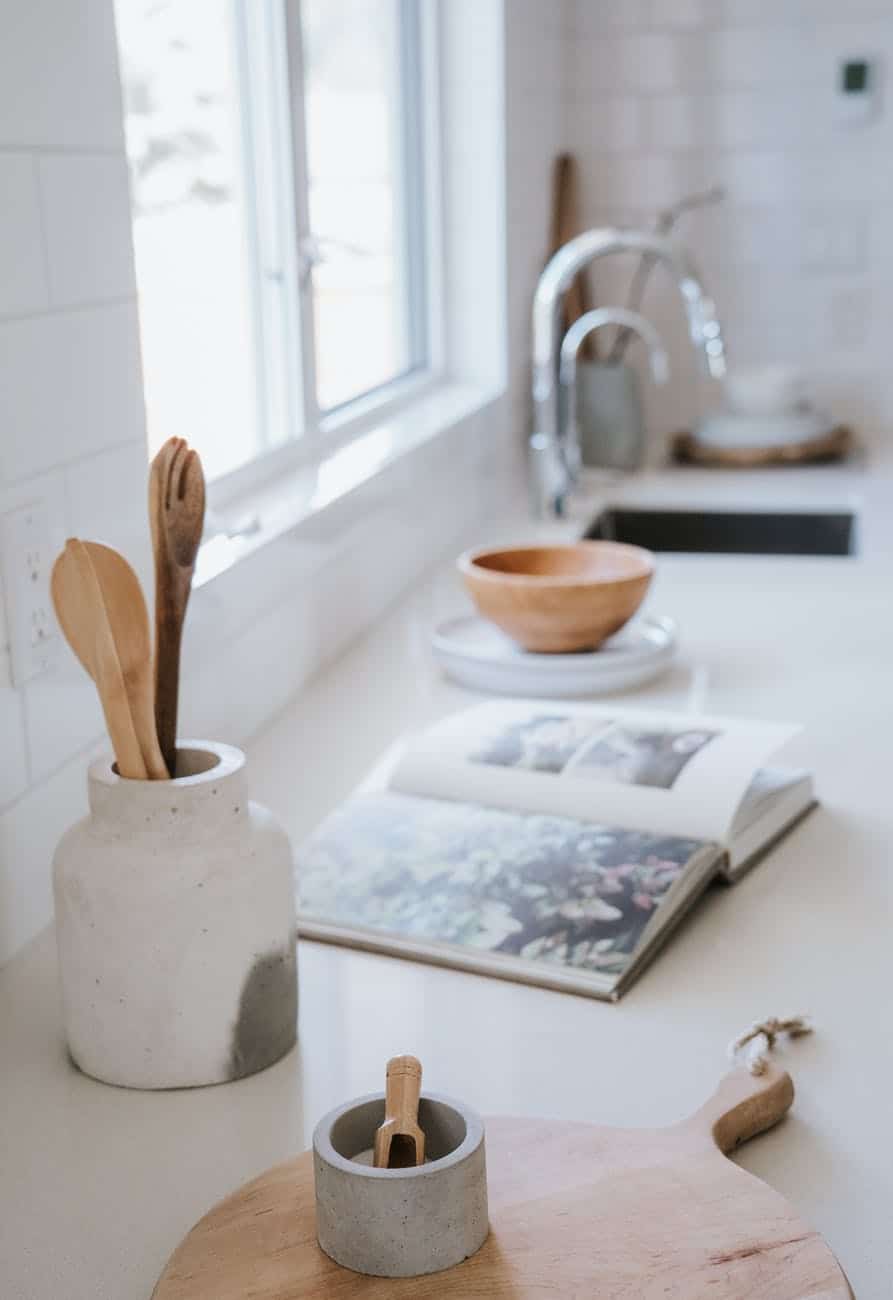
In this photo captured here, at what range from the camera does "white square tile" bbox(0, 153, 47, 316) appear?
0.92m

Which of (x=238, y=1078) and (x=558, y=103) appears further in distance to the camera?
(x=558, y=103)

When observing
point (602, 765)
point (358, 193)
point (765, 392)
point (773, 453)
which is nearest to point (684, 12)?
point (765, 392)

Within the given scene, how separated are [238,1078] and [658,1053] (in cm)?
23

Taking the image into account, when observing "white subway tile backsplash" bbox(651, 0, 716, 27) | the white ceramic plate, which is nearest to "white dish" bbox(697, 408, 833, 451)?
"white subway tile backsplash" bbox(651, 0, 716, 27)

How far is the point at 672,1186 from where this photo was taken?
0.68 meters

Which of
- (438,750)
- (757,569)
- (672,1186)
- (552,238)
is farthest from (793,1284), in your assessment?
(552,238)

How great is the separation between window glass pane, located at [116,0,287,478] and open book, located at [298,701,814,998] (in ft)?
1.54

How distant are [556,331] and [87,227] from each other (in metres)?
1.24

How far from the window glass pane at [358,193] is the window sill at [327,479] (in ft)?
0.26

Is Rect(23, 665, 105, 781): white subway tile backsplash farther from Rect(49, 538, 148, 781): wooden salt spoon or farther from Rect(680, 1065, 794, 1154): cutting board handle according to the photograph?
Rect(680, 1065, 794, 1154): cutting board handle

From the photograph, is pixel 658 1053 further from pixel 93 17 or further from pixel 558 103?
pixel 558 103

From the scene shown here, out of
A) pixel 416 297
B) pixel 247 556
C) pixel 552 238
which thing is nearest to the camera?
pixel 247 556

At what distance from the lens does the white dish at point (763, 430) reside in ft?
8.30

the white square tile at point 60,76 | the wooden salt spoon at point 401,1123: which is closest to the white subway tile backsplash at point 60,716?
the white square tile at point 60,76
